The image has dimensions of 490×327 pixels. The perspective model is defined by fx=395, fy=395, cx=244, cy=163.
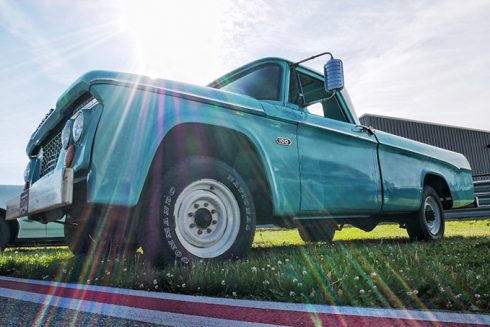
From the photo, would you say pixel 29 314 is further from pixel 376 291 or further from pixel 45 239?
pixel 45 239

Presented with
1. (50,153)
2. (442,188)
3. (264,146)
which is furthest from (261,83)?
(442,188)

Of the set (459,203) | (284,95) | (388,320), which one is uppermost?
(284,95)

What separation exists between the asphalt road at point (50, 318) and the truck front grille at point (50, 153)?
1630mm

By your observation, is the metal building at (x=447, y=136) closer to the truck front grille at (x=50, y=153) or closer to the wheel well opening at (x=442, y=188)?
the wheel well opening at (x=442, y=188)

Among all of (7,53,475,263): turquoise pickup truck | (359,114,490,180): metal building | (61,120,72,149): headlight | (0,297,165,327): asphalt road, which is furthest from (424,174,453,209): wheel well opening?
(359,114,490,180): metal building

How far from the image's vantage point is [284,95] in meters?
3.72

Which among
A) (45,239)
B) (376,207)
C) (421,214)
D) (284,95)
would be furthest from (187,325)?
(45,239)

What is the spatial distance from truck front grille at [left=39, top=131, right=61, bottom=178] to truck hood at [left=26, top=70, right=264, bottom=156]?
10 cm

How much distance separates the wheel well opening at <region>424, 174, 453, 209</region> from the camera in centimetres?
563

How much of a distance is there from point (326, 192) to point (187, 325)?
2.37 metres

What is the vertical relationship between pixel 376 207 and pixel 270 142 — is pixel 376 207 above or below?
below

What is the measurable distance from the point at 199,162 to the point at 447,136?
25202mm

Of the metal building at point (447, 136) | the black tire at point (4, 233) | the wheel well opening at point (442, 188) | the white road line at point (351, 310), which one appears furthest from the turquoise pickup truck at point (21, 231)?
the metal building at point (447, 136)

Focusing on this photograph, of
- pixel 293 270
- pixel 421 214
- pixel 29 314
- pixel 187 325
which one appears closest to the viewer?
pixel 187 325
